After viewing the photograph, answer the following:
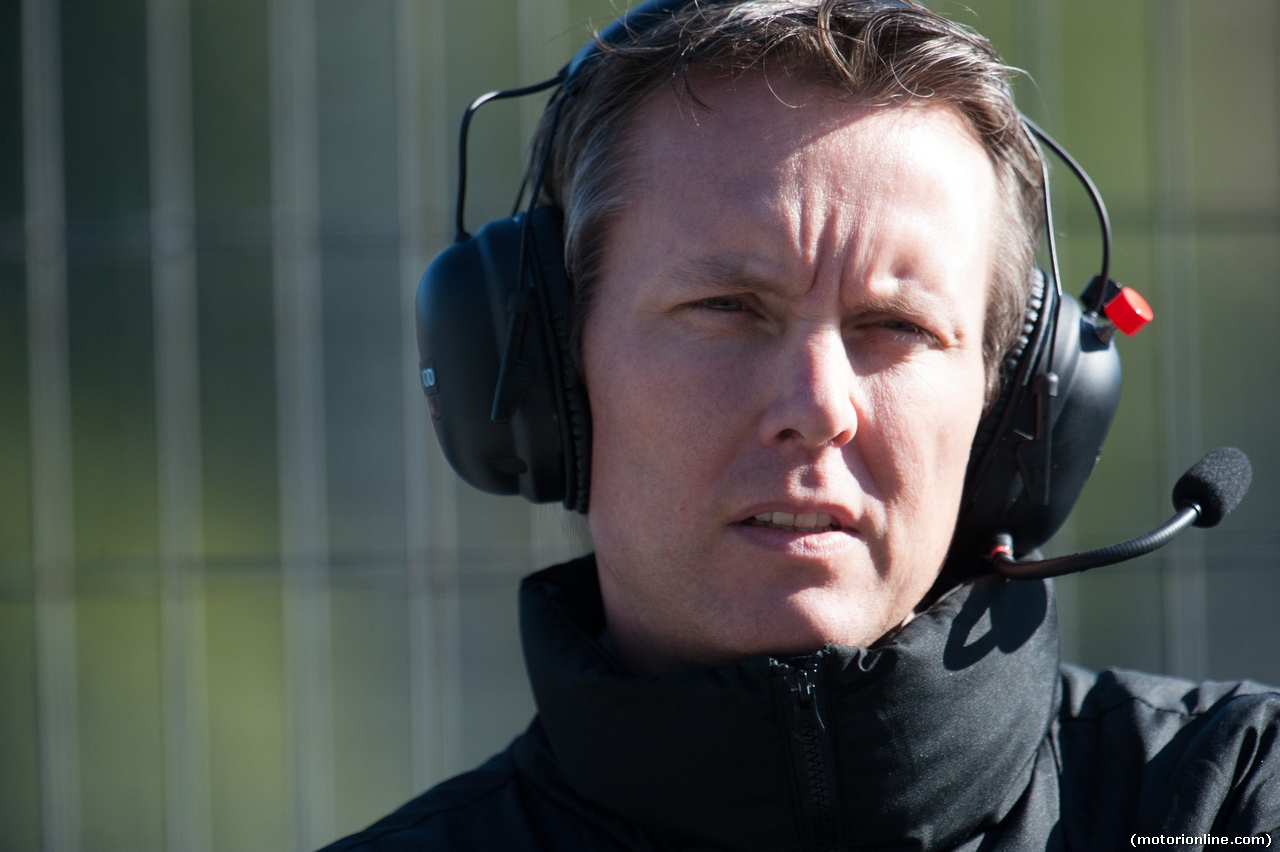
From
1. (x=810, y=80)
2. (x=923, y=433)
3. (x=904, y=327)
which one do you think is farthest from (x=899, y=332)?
(x=810, y=80)

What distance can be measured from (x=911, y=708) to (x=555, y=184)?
879 mm

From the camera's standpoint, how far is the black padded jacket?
4.13 feet

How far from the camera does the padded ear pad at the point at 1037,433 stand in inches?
58.2

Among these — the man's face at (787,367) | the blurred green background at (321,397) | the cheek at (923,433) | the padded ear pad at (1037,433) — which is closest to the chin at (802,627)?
the man's face at (787,367)

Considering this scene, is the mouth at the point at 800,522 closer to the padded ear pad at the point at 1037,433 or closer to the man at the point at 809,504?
the man at the point at 809,504

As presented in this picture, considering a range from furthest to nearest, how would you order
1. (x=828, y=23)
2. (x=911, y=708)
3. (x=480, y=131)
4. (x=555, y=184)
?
1. (x=480, y=131)
2. (x=555, y=184)
3. (x=828, y=23)
4. (x=911, y=708)

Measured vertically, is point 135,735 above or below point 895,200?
below

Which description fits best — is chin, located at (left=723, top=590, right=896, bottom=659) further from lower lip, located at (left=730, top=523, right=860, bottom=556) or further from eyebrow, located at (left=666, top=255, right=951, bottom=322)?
eyebrow, located at (left=666, top=255, right=951, bottom=322)

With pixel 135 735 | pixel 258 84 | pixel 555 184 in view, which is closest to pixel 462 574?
pixel 135 735

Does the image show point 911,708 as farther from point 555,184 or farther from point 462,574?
point 462,574

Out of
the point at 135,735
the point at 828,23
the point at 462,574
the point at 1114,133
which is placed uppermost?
the point at 1114,133

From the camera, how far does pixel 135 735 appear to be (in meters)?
4.57

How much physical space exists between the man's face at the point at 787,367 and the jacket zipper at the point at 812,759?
64mm

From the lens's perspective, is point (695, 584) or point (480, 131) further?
point (480, 131)
